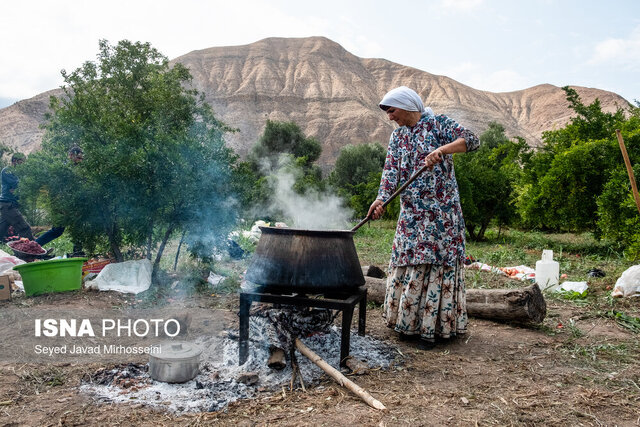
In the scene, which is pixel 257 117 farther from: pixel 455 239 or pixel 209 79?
pixel 455 239

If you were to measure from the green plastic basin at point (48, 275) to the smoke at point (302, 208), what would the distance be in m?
2.75

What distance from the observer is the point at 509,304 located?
13.4ft

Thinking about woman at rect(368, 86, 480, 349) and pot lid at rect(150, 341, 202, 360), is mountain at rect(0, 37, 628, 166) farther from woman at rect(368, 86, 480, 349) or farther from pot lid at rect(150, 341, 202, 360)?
pot lid at rect(150, 341, 202, 360)

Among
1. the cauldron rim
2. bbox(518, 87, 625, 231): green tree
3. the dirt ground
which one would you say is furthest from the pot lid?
bbox(518, 87, 625, 231): green tree

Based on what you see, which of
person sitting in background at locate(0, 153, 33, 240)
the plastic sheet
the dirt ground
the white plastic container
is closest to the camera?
the dirt ground

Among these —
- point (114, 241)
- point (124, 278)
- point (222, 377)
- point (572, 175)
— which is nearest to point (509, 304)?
point (222, 377)

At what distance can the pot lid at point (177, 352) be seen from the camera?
9.10 feet

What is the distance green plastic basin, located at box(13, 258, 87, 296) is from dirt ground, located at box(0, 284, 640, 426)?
1074 mm

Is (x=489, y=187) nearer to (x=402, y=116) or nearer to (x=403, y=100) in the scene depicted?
(x=402, y=116)

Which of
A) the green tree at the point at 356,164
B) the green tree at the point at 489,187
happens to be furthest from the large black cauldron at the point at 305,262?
the green tree at the point at 356,164

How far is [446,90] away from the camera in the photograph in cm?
6994

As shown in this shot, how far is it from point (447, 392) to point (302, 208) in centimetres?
504

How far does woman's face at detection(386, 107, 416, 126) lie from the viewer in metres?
3.53

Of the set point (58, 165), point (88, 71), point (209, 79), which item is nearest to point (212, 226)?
point (58, 165)
